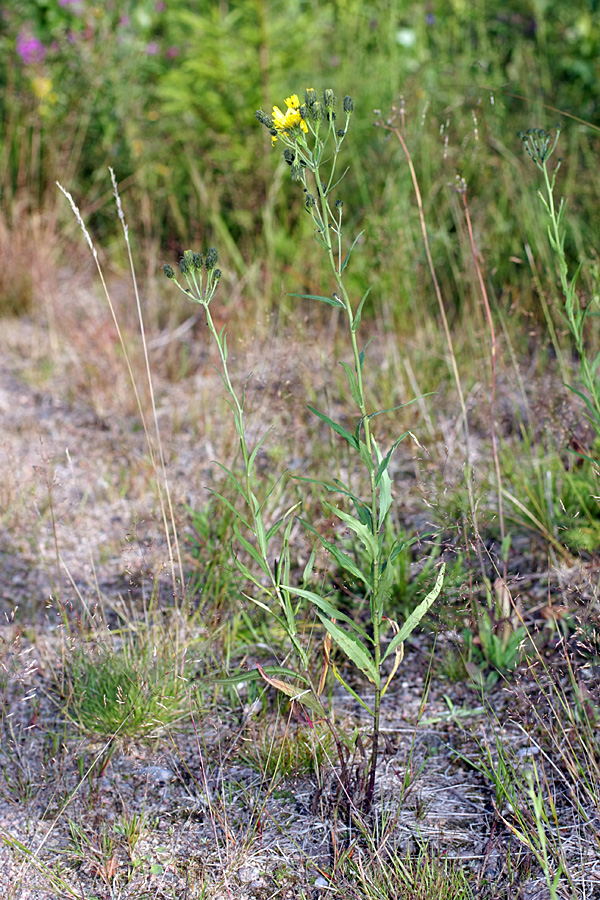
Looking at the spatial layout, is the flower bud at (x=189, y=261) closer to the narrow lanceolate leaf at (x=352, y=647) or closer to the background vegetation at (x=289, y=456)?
the background vegetation at (x=289, y=456)

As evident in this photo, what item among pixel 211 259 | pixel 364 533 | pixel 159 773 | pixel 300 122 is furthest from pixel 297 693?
pixel 300 122

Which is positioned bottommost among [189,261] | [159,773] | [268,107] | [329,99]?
[159,773]

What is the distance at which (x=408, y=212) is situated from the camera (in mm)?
3436

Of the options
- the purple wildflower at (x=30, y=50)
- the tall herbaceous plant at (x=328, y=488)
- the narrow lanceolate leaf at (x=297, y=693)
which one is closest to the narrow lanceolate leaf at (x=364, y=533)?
the tall herbaceous plant at (x=328, y=488)

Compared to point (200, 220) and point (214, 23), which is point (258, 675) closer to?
point (200, 220)

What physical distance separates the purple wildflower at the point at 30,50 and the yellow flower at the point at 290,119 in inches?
159

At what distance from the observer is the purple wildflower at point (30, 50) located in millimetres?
4508

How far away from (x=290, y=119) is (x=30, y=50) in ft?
13.5

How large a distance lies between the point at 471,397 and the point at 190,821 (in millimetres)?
1769

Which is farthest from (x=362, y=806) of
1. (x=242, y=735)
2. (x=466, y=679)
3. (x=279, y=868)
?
(x=466, y=679)

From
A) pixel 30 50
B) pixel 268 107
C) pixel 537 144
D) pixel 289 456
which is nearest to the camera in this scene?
pixel 537 144

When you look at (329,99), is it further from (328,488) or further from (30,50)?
(30,50)

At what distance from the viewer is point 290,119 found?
123cm

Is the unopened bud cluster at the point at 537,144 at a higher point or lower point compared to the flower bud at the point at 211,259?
higher
